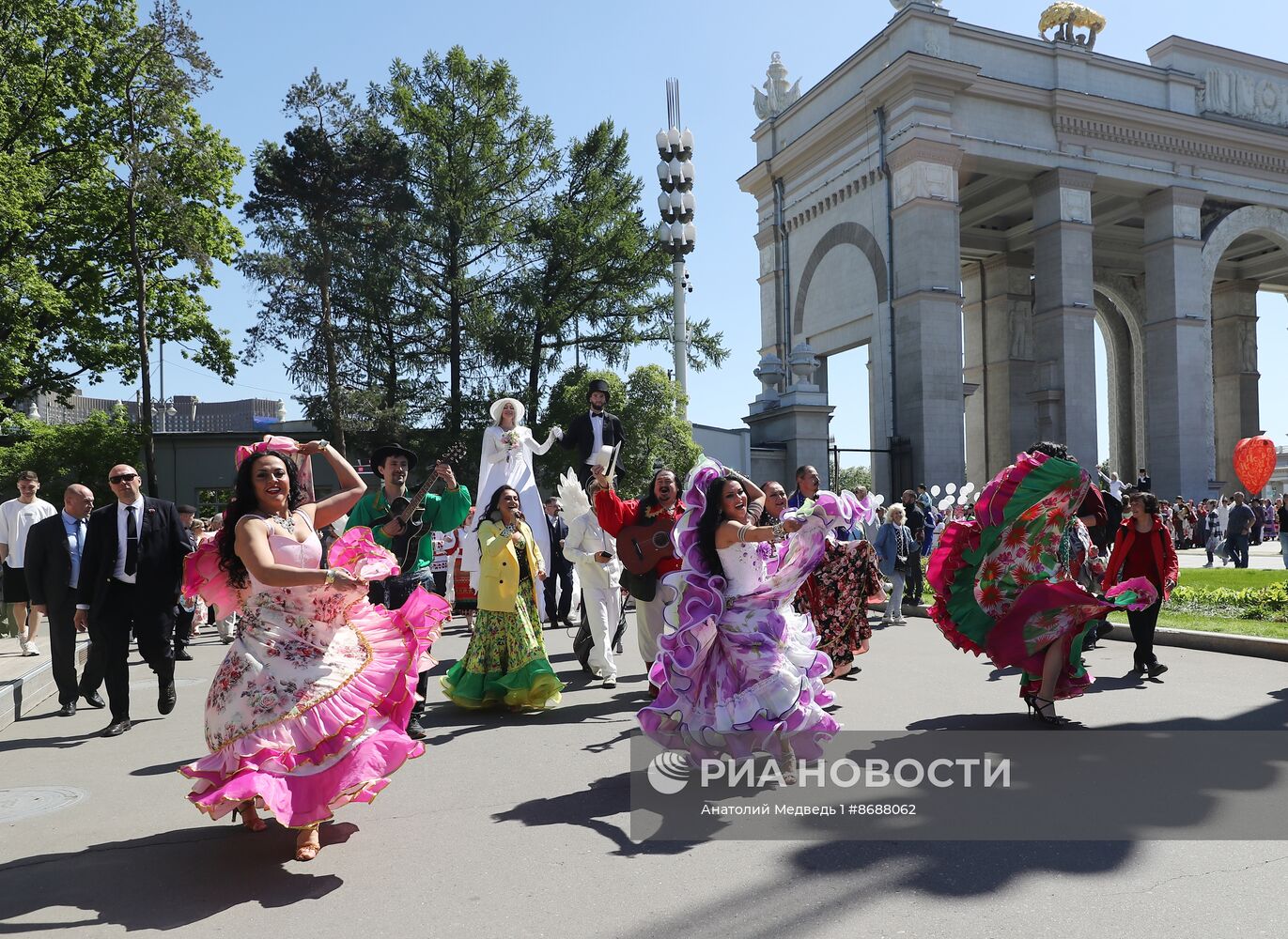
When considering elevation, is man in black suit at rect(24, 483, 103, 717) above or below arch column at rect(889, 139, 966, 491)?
below

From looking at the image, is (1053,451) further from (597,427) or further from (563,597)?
(563,597)

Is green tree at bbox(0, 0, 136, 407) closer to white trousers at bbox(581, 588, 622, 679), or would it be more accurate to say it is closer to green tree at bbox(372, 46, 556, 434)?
green tree at bbox(372, 46, 556, 434)

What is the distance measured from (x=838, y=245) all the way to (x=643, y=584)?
24796 mm

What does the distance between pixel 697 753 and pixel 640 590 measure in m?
2.38

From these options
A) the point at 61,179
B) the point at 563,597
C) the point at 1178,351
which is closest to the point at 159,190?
the point at 61,179

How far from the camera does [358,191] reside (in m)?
30.0

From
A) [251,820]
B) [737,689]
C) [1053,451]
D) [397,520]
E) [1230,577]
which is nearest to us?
[251,820]

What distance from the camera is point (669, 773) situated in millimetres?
5539

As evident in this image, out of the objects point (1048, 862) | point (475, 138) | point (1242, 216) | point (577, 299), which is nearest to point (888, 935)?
point (1048, 862)

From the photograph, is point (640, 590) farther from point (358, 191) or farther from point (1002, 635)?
point (358, 191)

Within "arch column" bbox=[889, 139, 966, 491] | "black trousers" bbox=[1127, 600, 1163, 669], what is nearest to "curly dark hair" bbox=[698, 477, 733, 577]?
"black trousers" bbox=[1127, 600, 1163, 669]

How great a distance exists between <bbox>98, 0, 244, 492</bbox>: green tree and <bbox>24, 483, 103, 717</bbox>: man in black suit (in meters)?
18.1

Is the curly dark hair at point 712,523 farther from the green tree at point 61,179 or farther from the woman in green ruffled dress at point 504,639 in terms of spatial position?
the green tree at point 61,179

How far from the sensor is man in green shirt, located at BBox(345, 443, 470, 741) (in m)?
6.80
